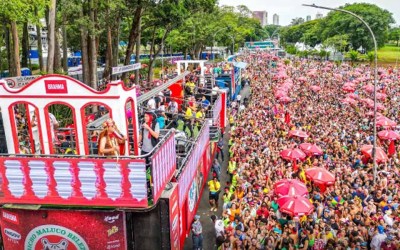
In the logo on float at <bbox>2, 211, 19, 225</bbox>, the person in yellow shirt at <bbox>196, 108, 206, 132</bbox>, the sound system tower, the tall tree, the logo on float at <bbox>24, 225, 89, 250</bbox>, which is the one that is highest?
the tall tree

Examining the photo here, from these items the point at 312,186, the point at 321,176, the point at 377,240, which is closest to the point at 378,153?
the point at 312,186

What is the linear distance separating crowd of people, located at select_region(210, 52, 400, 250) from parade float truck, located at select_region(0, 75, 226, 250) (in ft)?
10.8

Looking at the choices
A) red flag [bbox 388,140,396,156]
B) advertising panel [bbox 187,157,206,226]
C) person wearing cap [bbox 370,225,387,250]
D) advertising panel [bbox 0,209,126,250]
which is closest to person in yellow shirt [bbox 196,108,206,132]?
advertising panel [bbox 187,157,206,226]

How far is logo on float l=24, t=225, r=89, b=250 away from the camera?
29.5ft

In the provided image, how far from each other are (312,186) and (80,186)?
36.1 feet

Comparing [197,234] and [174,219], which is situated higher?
[174,219]

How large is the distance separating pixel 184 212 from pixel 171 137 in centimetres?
308

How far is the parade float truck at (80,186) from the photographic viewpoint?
325 inches

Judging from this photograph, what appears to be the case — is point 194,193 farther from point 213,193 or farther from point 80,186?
point 80,186

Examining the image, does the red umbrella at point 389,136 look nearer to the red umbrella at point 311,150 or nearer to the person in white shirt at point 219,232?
the red umbrella at point 311,150

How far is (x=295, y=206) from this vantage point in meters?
12.2

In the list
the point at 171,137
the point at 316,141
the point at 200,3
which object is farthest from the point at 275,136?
the point at 171,137

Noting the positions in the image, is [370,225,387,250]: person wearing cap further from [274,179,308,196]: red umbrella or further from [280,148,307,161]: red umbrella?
[280,148,307,161]: red umbrella

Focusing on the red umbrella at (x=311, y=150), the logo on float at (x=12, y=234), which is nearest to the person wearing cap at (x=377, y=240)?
the red umbrella at (x=311, y=150)
